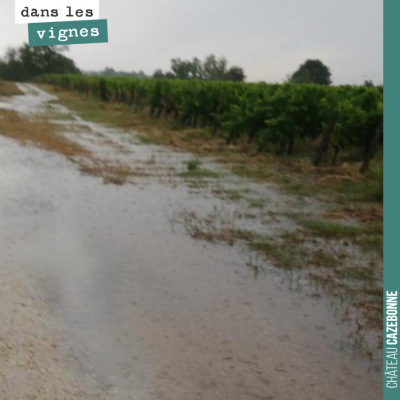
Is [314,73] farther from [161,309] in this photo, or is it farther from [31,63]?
[31,63]

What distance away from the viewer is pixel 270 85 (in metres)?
18.7

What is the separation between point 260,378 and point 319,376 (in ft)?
1.24

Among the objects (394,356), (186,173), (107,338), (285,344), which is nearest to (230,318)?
(285,344)

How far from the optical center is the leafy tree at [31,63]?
8475cm

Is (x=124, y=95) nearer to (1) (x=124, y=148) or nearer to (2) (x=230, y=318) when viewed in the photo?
(1) (x=124, y=148)

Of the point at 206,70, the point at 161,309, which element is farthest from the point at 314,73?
the point at 161,309

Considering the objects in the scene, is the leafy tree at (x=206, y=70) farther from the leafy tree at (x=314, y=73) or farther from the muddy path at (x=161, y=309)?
the muddy path at (x=161, y=309)

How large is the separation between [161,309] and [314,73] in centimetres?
2829

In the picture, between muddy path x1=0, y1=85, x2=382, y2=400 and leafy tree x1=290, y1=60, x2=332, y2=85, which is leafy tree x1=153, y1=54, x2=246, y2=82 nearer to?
leafy tree x1=290, y1=60, x2=332, y2=85

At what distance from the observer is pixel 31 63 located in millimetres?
87000

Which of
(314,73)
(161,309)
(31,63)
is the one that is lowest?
(161,309)

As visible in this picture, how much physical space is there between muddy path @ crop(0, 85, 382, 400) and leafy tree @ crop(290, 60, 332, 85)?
22404mm

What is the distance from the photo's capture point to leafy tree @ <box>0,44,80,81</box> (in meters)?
84.8

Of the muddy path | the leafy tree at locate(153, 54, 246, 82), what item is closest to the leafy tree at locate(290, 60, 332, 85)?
the leafy tree at locate(153, 54, 246, 82)
